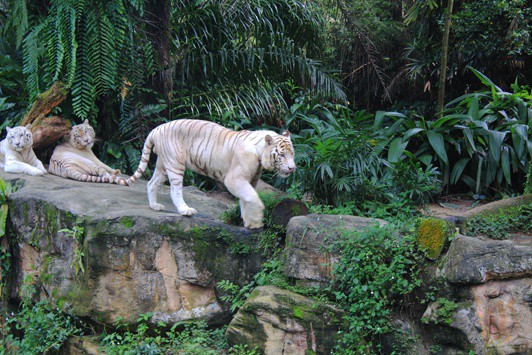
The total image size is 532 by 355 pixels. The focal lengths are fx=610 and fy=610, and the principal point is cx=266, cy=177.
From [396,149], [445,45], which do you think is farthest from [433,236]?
[445,45]

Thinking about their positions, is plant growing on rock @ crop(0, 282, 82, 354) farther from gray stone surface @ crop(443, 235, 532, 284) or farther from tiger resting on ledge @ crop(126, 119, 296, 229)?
gray stone surface @ crop(443, 235, 532, 284)

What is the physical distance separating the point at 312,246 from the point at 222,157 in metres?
1.57

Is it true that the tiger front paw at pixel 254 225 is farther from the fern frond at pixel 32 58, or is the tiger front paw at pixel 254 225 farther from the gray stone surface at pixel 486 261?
the fern frond at pixel 32 58

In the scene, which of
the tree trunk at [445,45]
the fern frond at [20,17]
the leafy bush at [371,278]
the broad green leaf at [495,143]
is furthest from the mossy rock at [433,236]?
the fern frond at [20,17]

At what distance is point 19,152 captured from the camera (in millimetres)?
9758

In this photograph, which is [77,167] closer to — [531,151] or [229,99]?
[229,99]

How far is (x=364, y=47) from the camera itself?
11852 mm

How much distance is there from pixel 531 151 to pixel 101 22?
7.12 metres

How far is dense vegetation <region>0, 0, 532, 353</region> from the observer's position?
911 cm

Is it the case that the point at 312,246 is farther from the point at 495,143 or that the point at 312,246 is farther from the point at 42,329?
the point at 495,143

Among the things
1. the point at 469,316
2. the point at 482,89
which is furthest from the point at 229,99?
the point at 469,316

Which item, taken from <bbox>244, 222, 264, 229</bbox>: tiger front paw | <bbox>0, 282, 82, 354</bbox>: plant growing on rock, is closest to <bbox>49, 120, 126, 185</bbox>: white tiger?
<bbox>0, 282, 82, 354</bbox>: plant growing on rock

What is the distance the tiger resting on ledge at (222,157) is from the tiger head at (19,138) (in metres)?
2.80

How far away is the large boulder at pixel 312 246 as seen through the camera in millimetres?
6375
